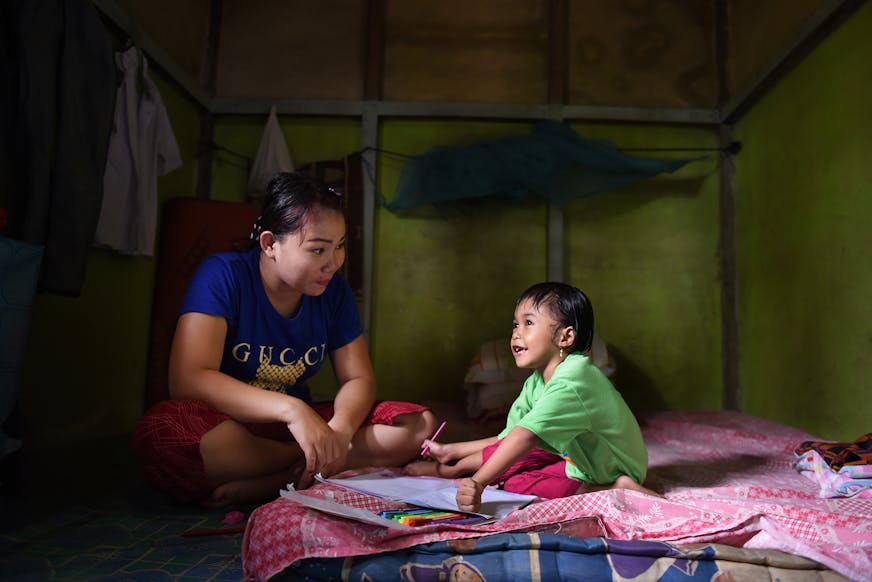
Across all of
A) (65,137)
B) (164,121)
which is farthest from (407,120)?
(65,137)

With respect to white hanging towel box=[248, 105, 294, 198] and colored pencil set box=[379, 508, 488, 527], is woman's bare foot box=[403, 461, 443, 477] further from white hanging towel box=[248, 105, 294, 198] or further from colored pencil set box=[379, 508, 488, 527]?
white hanging towel box=[248, 105, 294, 198]

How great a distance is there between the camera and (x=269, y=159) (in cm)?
289

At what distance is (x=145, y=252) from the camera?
215cm

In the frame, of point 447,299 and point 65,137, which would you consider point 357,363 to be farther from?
point 447,299

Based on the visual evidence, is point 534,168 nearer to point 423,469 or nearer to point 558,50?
point 558,50

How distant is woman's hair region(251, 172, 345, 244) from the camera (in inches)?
51.1

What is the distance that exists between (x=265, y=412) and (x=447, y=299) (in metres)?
1.90

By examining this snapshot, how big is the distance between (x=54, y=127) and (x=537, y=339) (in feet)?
4.72

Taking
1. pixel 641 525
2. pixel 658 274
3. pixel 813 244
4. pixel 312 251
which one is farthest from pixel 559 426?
pixel 658 274

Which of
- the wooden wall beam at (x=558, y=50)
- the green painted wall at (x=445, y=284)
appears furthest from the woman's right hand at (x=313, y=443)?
the wooden wall beam at (x=558, y=50)

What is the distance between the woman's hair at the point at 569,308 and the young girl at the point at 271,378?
48 cm

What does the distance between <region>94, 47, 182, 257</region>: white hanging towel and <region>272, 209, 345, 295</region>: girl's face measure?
1.05 meters

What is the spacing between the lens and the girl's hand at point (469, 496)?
39.0 inches

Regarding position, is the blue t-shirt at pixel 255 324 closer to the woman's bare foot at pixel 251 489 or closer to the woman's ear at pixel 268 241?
the woman's ear at pixel 268 241
